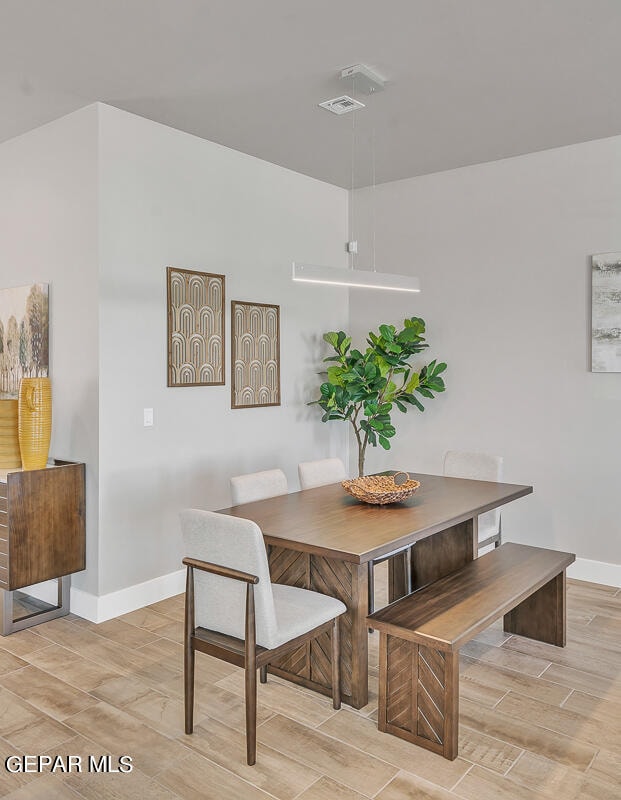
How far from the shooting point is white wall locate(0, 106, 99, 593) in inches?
144

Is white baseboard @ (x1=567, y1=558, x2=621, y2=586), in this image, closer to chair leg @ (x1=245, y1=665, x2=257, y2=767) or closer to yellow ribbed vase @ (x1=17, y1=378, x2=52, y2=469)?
chair leg @ (x1=245, y1=665, x2=257, y2=767)

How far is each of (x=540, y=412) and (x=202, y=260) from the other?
2.56 metres

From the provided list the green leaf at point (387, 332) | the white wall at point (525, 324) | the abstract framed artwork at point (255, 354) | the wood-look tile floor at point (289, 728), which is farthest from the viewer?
the green leaf at point (387, 332)

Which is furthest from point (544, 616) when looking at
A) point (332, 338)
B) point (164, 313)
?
point (164, 313)

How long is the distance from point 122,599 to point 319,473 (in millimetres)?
1372

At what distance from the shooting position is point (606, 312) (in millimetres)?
4219

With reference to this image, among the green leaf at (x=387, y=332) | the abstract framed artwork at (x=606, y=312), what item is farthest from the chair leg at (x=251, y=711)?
the abstract framed artwork at (x=606, y=312)

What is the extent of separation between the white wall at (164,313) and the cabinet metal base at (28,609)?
0.28 meters

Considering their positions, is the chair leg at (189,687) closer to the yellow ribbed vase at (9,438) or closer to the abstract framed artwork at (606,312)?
the yellow ribbed vase at (9,438)

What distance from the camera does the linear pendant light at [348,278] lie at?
2988 millimetres

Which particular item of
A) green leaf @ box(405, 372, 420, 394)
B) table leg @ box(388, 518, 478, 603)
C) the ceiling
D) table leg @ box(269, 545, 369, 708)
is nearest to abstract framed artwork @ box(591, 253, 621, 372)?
the ceiling

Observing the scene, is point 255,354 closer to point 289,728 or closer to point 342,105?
point 342,105

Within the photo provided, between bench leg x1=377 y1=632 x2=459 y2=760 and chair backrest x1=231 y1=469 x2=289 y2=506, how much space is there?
1056mm

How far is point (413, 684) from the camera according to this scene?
8.00 feet
